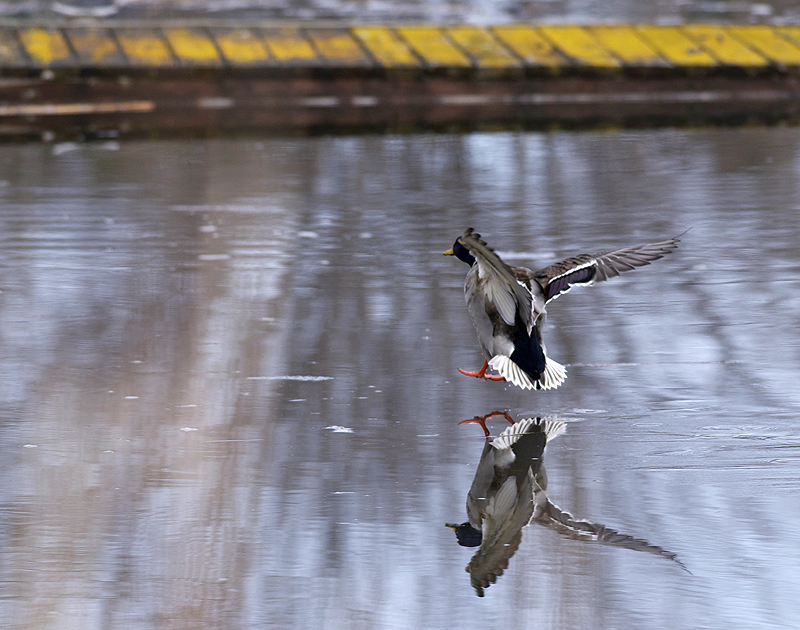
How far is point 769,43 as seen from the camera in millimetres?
12531

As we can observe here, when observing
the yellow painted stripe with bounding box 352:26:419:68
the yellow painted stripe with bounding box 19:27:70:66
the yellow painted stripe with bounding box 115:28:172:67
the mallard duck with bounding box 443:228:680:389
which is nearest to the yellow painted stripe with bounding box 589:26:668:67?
the yellow painted stripe with bounding box 352:26:419:68

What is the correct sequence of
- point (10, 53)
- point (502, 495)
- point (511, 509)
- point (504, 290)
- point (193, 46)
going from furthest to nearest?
point (193, 46)
point (10, 53)
point (504, 290)
point (502, 495)
point (511, 509)

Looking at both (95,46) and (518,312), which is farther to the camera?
(95,46)

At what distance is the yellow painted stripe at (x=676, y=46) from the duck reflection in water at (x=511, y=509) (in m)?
8.60

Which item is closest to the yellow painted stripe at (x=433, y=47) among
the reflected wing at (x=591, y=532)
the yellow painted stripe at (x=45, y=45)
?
the yellow painted stripe at (x=45, y=45)

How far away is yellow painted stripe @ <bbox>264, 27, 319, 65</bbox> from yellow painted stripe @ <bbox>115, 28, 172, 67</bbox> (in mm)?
933

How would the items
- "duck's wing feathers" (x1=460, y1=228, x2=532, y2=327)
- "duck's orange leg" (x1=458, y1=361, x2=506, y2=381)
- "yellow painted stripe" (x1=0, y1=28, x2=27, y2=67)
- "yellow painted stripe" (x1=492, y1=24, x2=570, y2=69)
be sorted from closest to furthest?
"duck's wing feathers" (x1=460, y1=228, x2=532, y2=327), "duck's orange leg" (x1=458, y1=361, x2=506, y2=381), "yellow painted stripe" (x1=0, y1=28, x2=27, y2=67), "yellow painted stripe" (x1=492, y1=24, x2=570, y2=69)

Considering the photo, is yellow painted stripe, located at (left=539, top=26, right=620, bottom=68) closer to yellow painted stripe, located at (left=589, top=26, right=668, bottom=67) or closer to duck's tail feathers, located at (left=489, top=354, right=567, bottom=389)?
yellow painted stripe, located at (left=589, top=26, right=668, bottom=67)

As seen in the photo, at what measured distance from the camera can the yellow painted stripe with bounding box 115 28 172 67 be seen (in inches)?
454

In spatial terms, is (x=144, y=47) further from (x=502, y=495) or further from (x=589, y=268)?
(x=502, y=495)

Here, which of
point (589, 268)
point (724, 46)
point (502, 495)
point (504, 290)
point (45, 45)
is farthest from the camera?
point (724, 46)

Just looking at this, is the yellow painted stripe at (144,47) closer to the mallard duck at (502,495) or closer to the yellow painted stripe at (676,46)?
the yellow painted stripe at (676,46)

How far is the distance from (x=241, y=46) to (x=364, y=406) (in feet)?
26.8

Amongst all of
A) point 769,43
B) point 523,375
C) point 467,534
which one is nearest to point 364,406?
point 523,375
